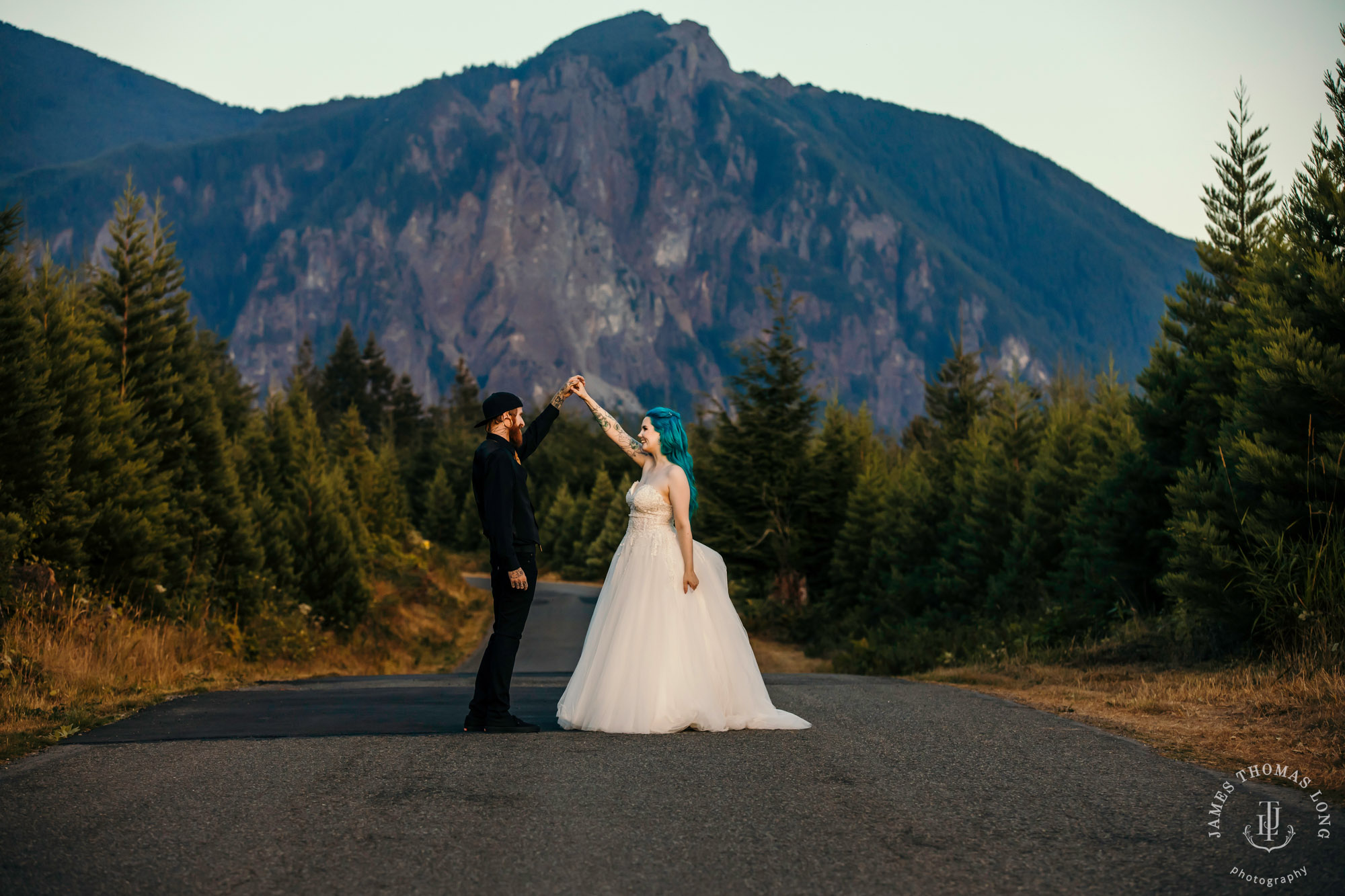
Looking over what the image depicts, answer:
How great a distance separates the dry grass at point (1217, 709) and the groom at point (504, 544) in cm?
446

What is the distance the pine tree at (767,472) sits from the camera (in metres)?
34.4

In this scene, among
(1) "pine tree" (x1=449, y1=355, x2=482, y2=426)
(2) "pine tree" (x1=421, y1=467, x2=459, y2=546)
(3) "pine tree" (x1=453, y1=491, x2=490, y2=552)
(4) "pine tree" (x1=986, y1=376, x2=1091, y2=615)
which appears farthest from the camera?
(1) "pine tree" (x1=449, y1=355, x2=482, y2=426)

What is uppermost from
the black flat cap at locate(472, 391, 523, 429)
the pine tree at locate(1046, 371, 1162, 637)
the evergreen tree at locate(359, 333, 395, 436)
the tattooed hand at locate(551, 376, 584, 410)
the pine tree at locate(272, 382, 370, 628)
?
the evergreen tree at locate(359, 333, 395, 436)

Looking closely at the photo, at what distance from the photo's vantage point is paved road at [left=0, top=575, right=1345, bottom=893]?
4105 millimetres

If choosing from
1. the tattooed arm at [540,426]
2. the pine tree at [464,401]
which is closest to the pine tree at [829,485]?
the tattooed arm at [540,426]

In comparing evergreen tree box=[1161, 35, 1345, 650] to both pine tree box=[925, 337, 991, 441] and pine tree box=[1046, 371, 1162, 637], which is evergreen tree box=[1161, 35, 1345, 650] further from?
pine tree box=[925, 337, 991, 441]

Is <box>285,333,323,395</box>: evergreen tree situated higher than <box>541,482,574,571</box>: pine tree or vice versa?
<box>285,333,323,395</box>: evergreen tree

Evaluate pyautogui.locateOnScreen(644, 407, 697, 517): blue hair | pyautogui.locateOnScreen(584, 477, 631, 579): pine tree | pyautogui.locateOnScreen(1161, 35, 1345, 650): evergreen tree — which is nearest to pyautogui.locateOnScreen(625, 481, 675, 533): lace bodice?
pyautogui.locateOnScreen(644, 407, 697, 517): blue hair

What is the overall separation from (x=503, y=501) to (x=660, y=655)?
1.70m

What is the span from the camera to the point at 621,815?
5.01 meters

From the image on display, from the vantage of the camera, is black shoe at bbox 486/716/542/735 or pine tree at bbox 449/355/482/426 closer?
black shoe at bbox 486/716/542/735

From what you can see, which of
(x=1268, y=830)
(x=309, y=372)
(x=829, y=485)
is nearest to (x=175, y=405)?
(x=1268, y=830)

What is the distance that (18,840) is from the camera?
14.7ft

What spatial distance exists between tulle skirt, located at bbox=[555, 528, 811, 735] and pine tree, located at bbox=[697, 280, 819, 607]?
2586 cm
